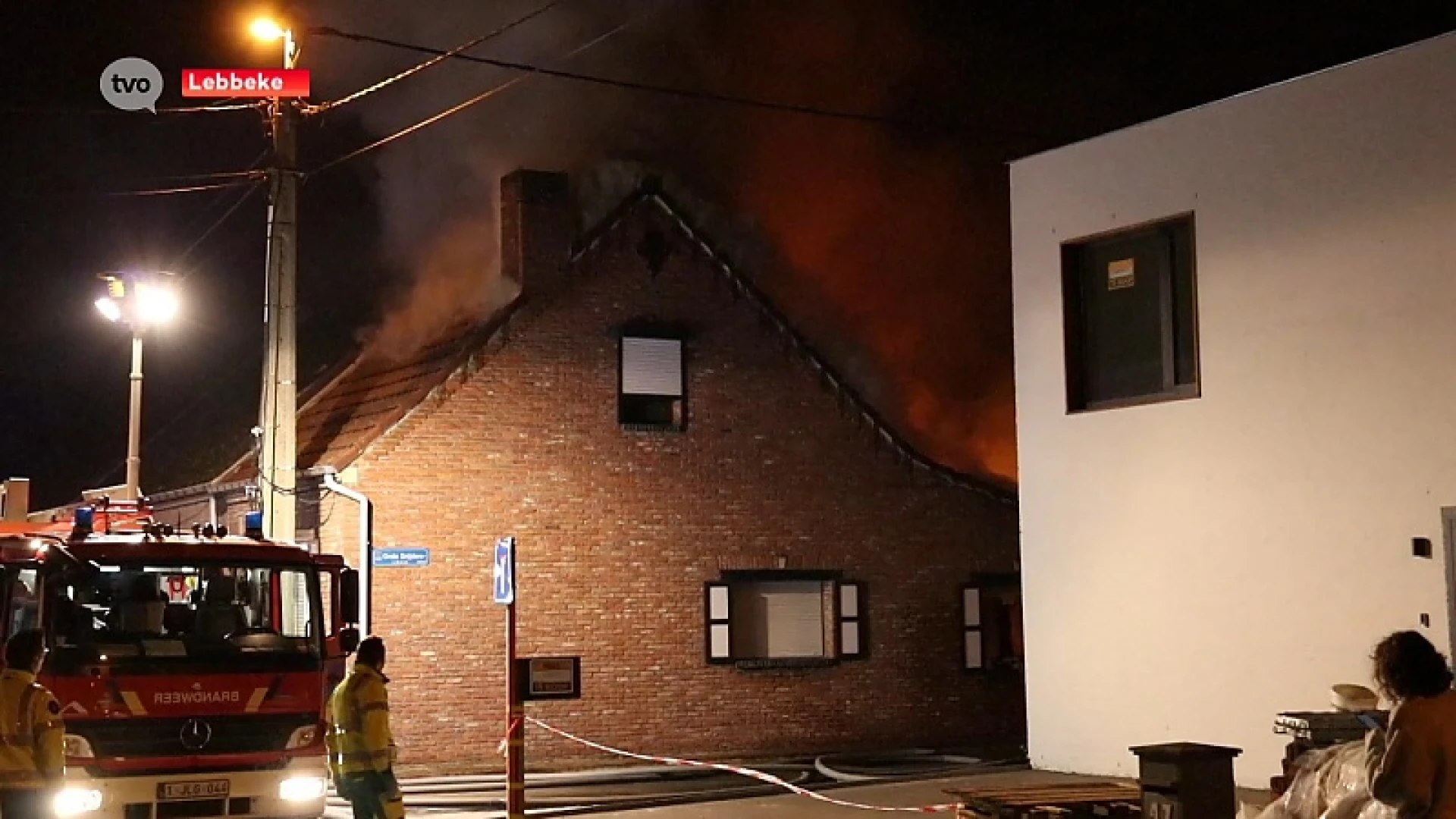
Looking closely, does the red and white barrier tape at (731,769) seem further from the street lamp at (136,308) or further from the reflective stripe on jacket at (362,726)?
the street lamp at (136,308)

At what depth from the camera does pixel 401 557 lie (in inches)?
707

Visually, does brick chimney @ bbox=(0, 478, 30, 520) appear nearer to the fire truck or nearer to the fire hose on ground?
the fire hose on ground

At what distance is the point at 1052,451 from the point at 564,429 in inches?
259

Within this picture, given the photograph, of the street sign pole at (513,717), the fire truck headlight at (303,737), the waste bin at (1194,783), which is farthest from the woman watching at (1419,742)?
the fire truck headlight at (303,737)

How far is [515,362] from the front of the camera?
63.3 feet

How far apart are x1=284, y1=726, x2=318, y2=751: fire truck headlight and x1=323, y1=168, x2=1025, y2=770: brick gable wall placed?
671 centimetres

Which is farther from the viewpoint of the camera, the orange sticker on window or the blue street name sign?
the blue street name sign

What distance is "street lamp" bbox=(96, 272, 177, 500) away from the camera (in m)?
19.1

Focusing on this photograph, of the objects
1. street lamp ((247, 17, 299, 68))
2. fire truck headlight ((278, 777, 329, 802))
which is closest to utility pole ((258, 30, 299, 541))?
street lamp ((247, 17, 299, 68))

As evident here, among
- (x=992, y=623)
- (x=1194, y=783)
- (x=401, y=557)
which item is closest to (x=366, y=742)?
(x=1194, y=783)

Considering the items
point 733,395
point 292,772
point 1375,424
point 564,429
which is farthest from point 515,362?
point 1375,424

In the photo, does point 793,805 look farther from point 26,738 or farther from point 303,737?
point 26,738

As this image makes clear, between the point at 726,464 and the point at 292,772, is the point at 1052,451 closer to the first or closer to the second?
the point at 726,464

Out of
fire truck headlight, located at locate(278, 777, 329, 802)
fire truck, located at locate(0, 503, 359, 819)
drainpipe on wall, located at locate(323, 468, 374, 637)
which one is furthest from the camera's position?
drainpipe on wall, located at locate(323, 468, 374, 637)
